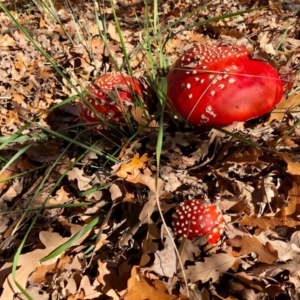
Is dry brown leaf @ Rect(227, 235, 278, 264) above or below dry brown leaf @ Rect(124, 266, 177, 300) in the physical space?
below

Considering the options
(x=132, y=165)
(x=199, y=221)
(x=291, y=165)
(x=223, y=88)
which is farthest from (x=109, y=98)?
(x=291, y=165)

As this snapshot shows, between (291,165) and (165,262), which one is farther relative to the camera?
(291,165)

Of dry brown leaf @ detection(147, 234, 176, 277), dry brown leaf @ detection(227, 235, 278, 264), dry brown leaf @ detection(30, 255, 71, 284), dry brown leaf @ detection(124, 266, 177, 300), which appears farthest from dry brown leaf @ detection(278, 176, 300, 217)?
dry brown leaf @ detection(30, 255, 71, 284)

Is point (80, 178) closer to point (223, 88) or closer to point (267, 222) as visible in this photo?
point (223, 88)

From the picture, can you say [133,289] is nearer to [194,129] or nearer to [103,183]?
[103,183]

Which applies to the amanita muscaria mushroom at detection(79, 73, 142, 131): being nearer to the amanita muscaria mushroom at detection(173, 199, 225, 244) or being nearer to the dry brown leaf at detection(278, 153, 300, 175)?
the amanita muscaria mushroom at detection(173, 199, 225, 244)

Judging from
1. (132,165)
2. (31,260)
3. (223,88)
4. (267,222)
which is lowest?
(267,222)

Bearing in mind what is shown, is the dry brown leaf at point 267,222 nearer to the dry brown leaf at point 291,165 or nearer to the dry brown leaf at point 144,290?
the dry brown leaf at point 291,165
